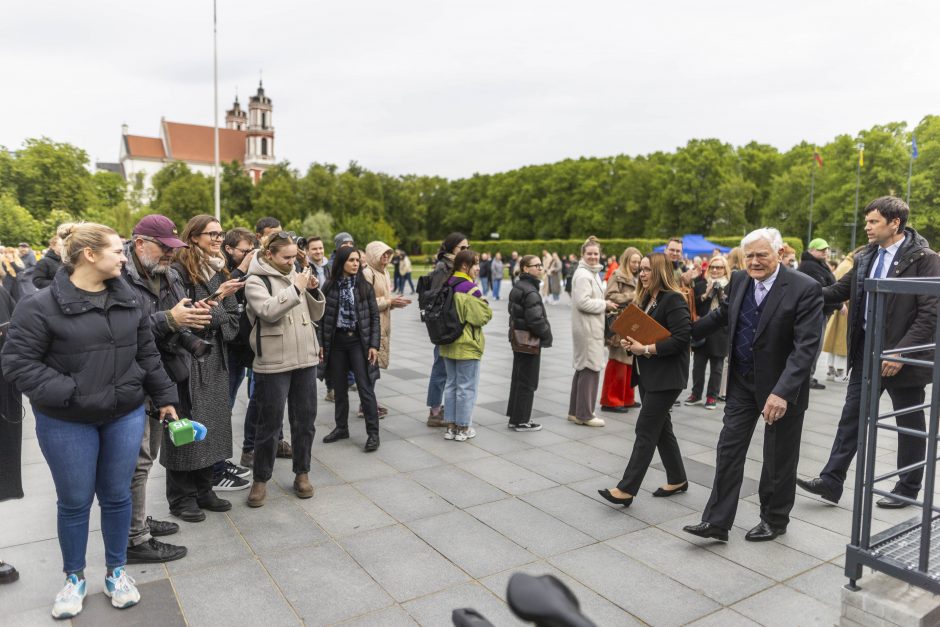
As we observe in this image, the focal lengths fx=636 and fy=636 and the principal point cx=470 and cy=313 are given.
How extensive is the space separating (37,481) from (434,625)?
3920 mm

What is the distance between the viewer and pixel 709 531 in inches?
161

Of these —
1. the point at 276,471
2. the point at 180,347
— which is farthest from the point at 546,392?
the point at 180,347

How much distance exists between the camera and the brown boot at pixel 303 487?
Result: 4898 millimetres

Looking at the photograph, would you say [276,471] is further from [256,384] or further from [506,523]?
[506,523]

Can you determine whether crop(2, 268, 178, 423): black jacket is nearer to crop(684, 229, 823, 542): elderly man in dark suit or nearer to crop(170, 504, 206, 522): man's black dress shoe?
crop(170, 504, 206, 522): man's black dress shoe

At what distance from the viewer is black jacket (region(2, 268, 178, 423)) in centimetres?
297

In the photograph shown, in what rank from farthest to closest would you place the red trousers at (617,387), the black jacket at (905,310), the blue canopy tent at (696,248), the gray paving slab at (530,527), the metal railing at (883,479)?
the blue canopy tent at (696,248)
the red trousers at (617,387)
the black jacket at (905,310)
the gray paving slab at (530,527)
the metal railing at (883,479)

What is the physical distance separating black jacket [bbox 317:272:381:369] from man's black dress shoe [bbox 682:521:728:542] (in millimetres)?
3336

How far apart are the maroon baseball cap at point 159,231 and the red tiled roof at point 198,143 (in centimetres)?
11662

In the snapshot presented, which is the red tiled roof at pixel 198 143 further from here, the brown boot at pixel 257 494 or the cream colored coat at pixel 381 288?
the brown boot at pixel 257 494

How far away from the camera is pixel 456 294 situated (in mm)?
6406

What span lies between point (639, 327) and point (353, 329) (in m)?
2.78

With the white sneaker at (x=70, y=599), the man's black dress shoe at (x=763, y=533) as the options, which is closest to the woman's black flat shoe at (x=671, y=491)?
the man's black dress shoe at (x=763, y=533)

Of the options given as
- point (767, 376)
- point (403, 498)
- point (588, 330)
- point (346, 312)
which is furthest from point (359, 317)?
point (767, 376)
